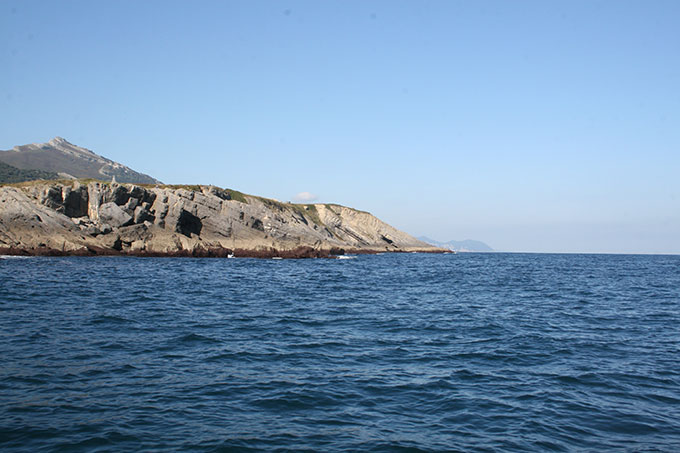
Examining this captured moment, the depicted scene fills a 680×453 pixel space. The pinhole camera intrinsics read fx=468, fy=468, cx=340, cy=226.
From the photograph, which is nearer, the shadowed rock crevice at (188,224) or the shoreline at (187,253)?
the shoreline at (187,253)

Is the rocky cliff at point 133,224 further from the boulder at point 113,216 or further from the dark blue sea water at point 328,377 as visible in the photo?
the dark blue sea water at point 328,377

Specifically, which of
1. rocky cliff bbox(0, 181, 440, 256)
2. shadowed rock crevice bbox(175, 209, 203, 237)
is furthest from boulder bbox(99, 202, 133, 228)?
shadowed rock crevice bbox(175, 209, 203, 237)

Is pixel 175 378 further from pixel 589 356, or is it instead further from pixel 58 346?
pixel 589 356

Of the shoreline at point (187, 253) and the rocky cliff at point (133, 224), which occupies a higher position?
the rocky cliff at point (133, 224)

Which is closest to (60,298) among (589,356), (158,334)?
(158,334)

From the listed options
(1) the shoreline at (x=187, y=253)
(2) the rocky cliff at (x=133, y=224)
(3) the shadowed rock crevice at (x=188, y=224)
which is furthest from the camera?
(3) the shadowed rock crevice at (x=188, y=224)

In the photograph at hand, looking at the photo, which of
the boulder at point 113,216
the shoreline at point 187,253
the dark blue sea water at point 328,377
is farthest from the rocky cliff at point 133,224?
the dark blue sea water at point 328,377

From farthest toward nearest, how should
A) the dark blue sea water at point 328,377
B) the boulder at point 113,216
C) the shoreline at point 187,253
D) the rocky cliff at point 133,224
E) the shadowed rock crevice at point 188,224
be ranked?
the shadowed rock crevice at point 188,224 → the boulder at point 113,216 → the rocky cliff at point 133,224 → the shoreline at point 187,253 → the dark blue sea water at point 328,377

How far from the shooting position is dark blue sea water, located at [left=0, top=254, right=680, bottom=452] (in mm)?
9188

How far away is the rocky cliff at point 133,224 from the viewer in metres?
66.1

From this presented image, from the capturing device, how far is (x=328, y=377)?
1298 cm

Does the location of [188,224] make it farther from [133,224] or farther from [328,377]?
[328,377]

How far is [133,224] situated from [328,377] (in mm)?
72958

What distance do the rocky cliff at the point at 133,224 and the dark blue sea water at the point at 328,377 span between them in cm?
4704
